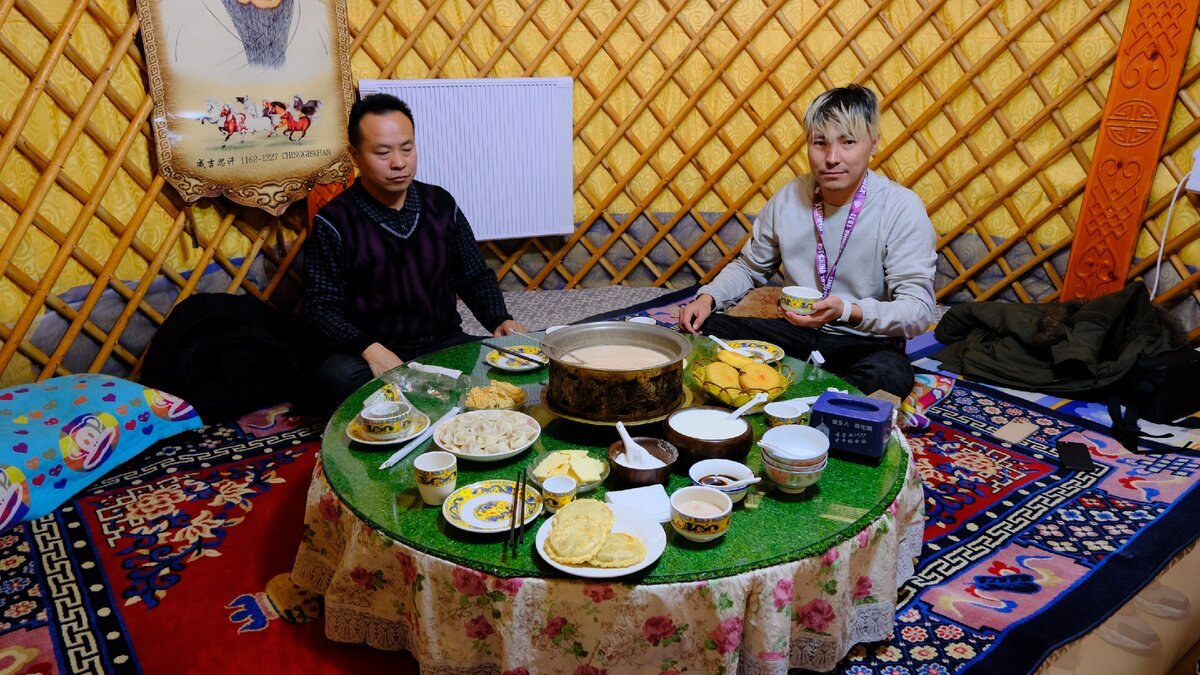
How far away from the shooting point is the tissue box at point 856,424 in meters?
1.16

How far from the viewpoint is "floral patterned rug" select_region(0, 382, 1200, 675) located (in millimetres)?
1311

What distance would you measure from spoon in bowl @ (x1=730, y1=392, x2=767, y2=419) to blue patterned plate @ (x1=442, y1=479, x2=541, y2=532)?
1.09 ft

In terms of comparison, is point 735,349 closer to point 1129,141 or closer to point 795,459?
point 795,459

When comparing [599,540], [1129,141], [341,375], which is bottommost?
[341,375]

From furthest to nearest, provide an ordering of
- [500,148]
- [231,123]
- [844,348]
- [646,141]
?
[646,141] → [500,148] → [231,123] → [844,348]

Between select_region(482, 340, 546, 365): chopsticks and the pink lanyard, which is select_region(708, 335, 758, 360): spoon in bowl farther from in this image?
the pink lanyard

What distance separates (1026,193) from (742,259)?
146 centimetres

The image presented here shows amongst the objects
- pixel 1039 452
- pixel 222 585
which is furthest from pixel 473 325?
pixel 1039 452

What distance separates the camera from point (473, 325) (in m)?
2.97

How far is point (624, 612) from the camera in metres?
0.96

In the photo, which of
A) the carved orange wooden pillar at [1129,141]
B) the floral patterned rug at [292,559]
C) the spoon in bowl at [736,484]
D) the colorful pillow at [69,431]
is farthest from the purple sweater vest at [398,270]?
the carved orange wooden pillar at [1129,141]

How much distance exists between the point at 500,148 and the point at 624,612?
2.33 metres

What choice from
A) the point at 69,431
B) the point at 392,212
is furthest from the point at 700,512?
the point at 69,431

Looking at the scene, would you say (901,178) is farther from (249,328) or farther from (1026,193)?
(249,328)
